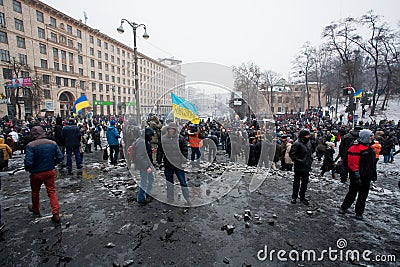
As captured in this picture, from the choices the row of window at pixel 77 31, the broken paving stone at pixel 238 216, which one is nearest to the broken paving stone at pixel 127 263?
the broken paving stone at pixel 238 216

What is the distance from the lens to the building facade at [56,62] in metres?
31.1

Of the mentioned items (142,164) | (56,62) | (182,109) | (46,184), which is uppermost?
(56,62)

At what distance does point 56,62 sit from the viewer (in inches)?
1622

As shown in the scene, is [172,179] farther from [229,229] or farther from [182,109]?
[182,109]

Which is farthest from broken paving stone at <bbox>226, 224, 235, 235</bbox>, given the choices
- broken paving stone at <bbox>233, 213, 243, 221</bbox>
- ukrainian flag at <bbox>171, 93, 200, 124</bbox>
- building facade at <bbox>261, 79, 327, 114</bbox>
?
building facade at <bbox>261, 79, 327, 114</bbox>

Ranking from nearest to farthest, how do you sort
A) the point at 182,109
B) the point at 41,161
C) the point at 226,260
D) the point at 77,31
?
the point at 226,260 → the point at 41,161 → the point at 182,109 → the point at 77,31

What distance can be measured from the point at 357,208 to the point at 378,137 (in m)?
7.29

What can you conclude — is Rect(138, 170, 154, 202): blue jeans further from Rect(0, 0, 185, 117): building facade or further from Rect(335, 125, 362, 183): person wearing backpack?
Rect(0, 0, 185, 117): building facade

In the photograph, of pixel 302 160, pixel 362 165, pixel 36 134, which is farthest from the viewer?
pixel 302 160

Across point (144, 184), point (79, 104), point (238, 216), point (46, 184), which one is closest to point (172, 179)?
point (144, 184)

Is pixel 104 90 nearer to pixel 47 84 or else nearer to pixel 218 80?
pixel 47 84

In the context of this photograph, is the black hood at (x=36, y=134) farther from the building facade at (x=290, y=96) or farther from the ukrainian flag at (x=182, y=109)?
the building facade at (x=290, y=96)

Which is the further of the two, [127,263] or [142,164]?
[142,164]

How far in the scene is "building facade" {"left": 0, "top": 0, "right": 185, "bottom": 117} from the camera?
3112 centimetres
